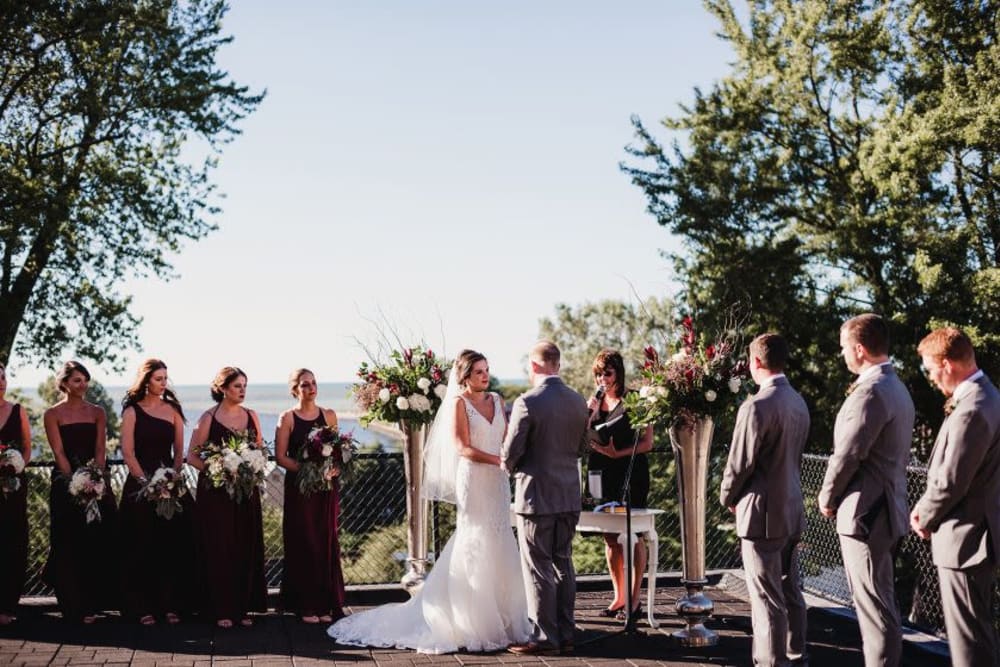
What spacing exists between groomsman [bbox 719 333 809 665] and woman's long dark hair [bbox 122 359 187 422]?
172 inches

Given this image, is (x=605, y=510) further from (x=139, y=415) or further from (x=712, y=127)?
(x=712, y=127)

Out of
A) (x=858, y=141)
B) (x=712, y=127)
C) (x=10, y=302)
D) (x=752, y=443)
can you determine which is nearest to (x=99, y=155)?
(x=10, y=302)

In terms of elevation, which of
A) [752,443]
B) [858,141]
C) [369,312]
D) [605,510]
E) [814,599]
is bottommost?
[814,599]

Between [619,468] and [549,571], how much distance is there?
1311mm

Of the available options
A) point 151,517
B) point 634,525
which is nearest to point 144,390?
point 151,517

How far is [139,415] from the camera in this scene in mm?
8461

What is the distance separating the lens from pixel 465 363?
779 cm

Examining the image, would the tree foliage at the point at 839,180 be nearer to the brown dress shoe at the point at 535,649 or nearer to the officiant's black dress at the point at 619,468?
the officiant's black dress at the point at 619,468

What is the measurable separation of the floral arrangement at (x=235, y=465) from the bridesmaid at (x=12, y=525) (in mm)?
1455

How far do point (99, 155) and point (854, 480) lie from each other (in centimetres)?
2207

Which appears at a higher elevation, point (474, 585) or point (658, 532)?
point (474, 585)

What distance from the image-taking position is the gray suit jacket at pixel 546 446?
7223mm

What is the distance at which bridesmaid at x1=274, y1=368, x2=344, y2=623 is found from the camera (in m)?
8.55

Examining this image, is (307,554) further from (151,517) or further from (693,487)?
(693,487)
